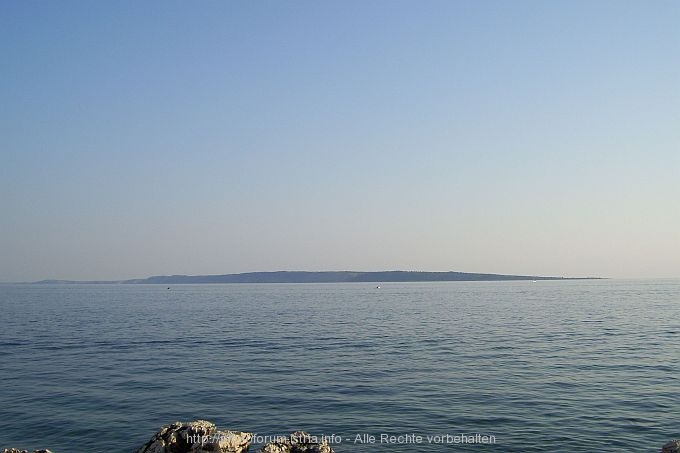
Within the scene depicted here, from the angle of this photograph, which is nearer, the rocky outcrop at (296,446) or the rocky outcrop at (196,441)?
the rocky outcrop at (196,441)

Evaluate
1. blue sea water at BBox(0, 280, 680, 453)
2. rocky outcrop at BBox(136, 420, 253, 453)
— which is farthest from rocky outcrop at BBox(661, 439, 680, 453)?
rocky outcrop at BBox(136, 420, 253, 453)

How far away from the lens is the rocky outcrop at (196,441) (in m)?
13.2

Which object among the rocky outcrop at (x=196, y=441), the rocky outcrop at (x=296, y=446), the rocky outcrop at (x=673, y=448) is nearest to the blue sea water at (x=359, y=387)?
the rocky outcrop at (x=673, y=448)

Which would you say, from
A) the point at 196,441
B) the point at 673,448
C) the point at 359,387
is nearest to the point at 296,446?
the point at 196,441

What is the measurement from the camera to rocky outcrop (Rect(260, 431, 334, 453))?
13312mm

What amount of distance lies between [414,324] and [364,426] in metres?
42.2

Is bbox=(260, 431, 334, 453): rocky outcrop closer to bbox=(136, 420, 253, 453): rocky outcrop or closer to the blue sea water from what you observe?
bbox=(136, 420, 253, 453): rocky outcrop

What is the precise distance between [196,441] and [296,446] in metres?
A: 2.31

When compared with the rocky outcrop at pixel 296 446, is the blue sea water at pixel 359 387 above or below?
below

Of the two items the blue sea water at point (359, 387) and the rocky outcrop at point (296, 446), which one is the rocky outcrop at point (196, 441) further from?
the blue sea water at point (359, 387)

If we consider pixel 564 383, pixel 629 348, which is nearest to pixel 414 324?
pixel 629 348

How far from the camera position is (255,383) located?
29391 millimetres

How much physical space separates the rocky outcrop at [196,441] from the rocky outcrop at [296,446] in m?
0.67

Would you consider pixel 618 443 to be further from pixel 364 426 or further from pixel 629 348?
pixel 629 348
